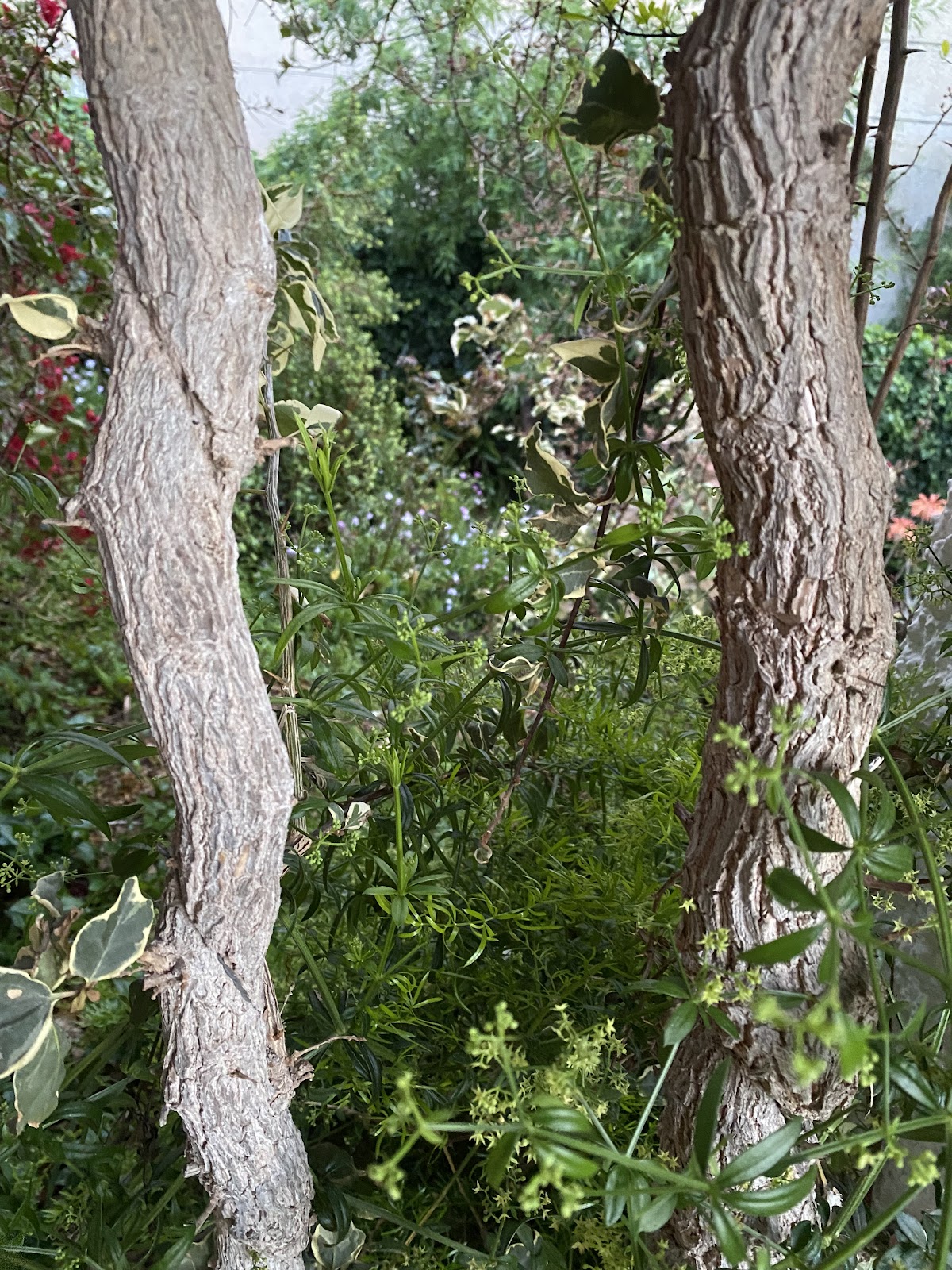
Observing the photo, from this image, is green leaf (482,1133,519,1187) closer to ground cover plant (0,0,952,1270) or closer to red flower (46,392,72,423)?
ground cover plant (0,0,952,1270)

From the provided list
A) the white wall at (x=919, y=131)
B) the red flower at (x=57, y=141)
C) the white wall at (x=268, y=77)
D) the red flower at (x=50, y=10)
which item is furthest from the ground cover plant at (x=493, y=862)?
the white wall at (x=268, y=77)

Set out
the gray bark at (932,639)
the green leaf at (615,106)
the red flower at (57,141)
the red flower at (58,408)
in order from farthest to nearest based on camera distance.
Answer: the red flower at (58,408), the red flower at (57,141), the gray bark at (932,639), the green leaf at (615,106)

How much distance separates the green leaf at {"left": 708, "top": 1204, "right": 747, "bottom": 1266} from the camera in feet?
1.14

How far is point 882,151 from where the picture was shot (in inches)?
20.5

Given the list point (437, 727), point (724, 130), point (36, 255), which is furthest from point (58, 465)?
point (724, 130)

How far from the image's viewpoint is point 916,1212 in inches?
24.7

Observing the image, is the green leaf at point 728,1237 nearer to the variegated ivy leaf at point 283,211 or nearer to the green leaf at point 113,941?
the green leaf at point 113,941

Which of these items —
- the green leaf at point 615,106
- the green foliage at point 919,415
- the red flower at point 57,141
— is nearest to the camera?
the green leaf at point 615,106

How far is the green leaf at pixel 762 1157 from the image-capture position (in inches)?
14.3

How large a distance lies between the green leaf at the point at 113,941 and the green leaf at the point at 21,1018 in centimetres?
3

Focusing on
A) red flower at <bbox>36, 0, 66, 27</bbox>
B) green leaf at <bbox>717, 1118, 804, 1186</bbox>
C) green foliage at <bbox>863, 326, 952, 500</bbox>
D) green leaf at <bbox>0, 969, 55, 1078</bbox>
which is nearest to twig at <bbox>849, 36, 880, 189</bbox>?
green leaf at <bbox>717, 1118, 804, 1186</bbox>

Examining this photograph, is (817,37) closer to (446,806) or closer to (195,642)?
(195,642)

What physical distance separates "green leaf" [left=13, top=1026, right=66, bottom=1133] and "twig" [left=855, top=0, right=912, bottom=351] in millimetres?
547

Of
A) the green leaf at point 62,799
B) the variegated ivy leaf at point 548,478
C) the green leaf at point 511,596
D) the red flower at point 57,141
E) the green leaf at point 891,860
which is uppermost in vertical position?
the red flower at point 57,141
